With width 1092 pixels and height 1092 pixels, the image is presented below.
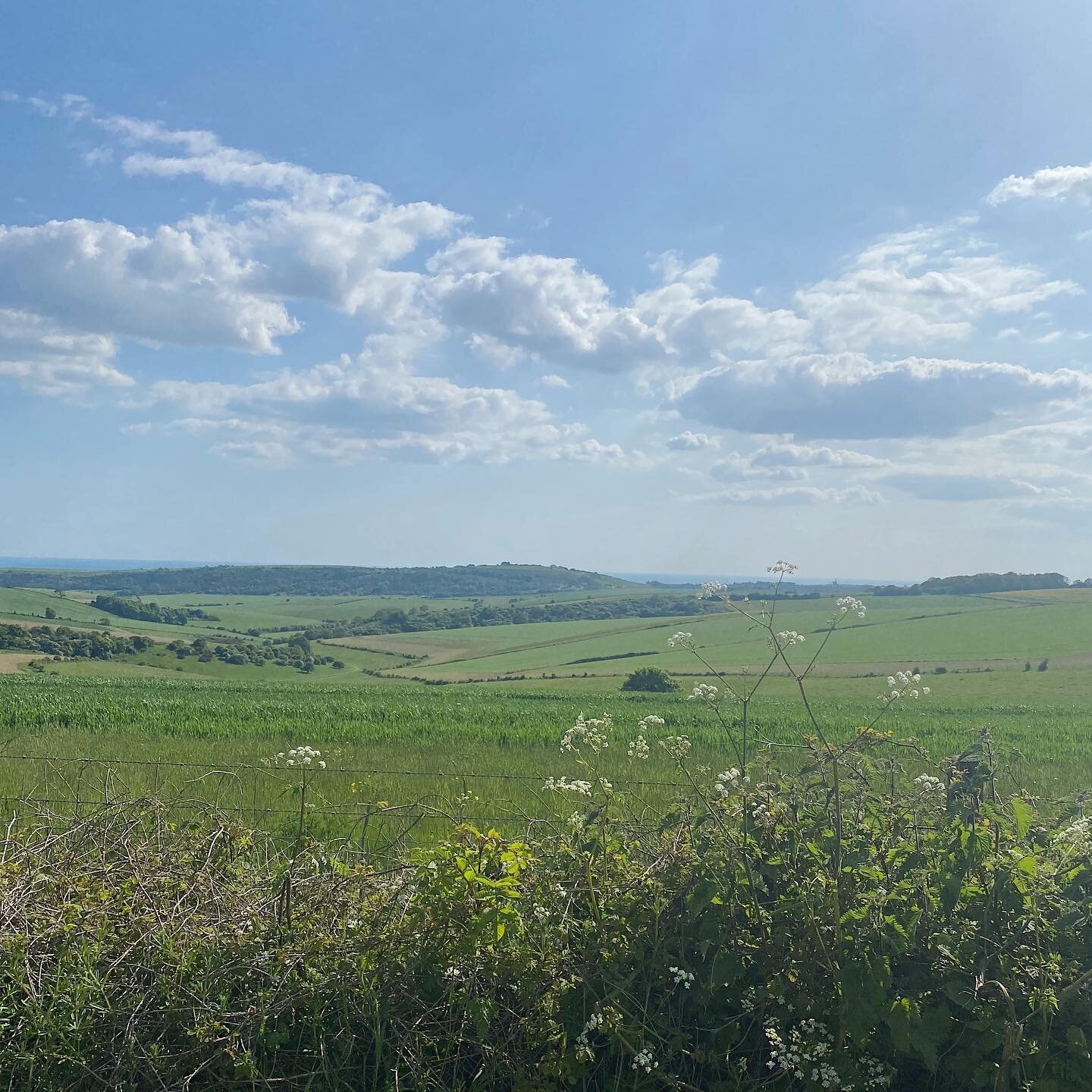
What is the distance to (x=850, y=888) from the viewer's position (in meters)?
3.47

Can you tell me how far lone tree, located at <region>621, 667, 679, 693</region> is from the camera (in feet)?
142

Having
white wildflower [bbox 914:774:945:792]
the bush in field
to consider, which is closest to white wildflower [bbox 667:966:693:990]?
the bush in field

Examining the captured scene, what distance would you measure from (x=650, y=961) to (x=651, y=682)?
40.9m

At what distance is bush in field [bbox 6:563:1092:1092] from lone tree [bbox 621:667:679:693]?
39.6 meters

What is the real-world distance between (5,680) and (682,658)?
50370mm

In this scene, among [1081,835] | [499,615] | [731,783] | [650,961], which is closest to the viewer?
[1081,835]

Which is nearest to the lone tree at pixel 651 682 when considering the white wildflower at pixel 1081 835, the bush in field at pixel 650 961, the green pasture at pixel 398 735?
the green pasture at pixel 398 735

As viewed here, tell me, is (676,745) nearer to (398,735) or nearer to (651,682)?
(398,735)

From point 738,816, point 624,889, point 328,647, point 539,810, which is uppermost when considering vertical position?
point 738,816

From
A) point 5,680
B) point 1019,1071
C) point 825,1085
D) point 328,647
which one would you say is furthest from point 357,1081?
point 328,647

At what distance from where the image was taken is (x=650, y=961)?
3533 mm

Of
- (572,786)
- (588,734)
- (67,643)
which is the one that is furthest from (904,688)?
(67,643)

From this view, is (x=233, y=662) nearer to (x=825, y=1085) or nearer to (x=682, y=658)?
(x=682, y=658)

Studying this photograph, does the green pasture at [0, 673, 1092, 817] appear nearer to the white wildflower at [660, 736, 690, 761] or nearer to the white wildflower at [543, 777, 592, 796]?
the white wildflower at [660, 736, 690, 761]
